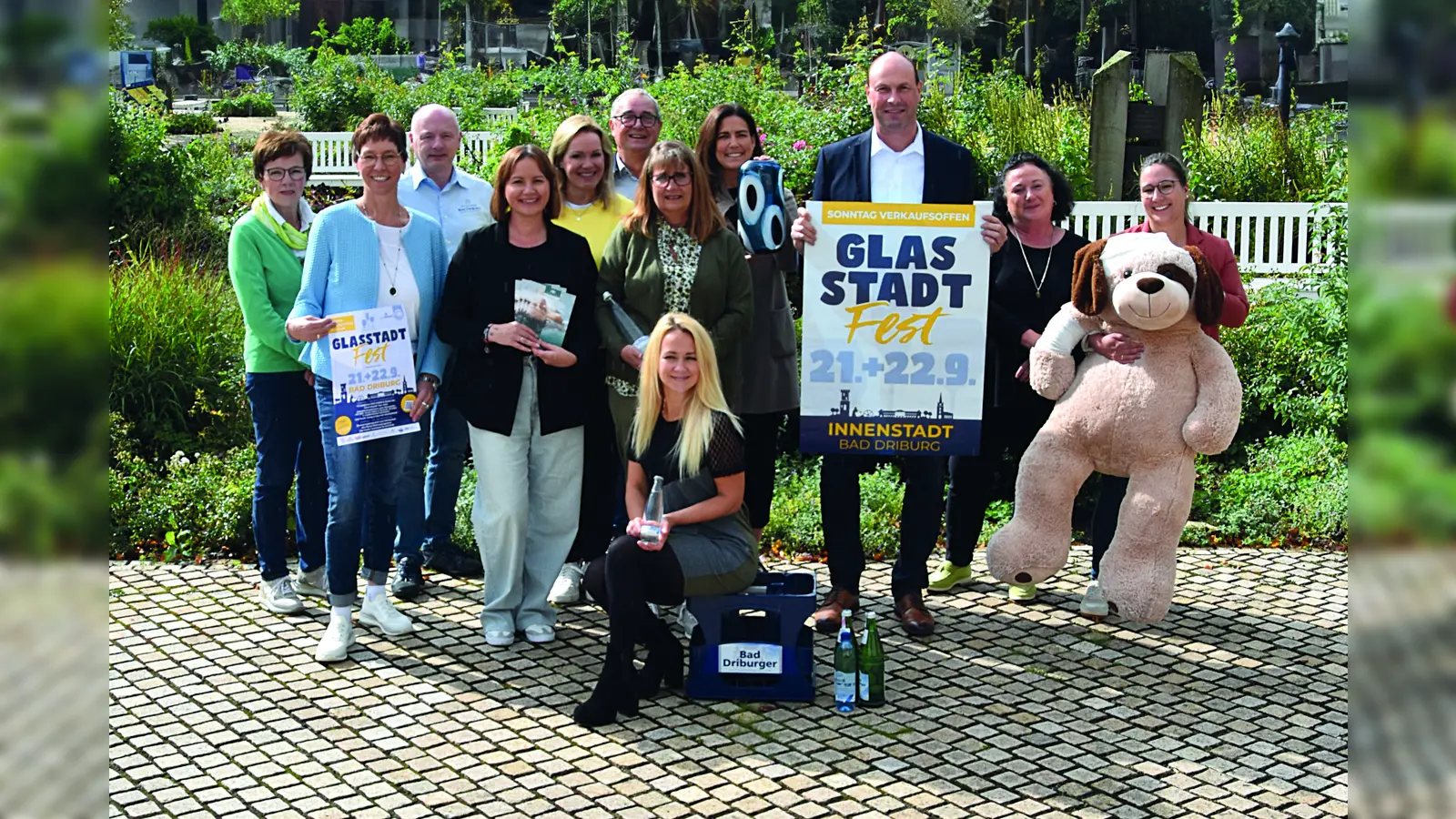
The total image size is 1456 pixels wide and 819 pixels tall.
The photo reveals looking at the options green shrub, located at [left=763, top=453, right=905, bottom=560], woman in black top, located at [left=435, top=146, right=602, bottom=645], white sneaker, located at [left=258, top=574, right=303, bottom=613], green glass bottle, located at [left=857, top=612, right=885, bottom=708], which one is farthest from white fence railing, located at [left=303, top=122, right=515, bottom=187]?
green glass bottle, located at [left=857, top=612, right=885, bottom=708]

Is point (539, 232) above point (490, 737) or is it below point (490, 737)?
above

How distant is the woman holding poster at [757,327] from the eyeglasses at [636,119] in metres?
0.34

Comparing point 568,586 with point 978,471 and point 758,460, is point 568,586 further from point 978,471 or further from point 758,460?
point 978,471

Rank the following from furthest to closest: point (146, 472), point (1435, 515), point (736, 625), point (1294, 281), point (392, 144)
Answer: point (1294, 281), point (146, 472), point (392, 144), point (736, 625), point (1435, 515)

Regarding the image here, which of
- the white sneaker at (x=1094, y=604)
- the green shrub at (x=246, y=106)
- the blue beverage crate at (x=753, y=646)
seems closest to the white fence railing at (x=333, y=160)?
the white sneaker at (x=1094, y=604)

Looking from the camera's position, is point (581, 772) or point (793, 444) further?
point (793, 444)

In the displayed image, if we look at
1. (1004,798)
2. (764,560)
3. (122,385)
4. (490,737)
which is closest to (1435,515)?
(1004,798)

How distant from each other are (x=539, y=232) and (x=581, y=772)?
7.56ft

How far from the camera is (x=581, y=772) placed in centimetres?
498

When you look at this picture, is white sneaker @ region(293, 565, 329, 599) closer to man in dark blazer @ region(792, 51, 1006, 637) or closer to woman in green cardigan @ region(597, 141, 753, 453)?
woman in green cardigan @ region(597, 141, 753, 453)

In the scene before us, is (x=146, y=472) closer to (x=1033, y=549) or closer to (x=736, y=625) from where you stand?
(x=736, y=625)

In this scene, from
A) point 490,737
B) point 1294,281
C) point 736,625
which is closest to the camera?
point 490,737

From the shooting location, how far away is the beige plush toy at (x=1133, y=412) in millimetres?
6168

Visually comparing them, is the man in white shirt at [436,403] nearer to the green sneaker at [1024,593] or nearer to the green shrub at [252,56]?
the green sneaker at [1024,593]
